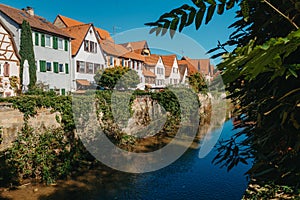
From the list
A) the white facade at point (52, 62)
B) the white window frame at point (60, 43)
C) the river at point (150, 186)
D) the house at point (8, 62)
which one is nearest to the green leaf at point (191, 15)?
the river at point (150, 186)

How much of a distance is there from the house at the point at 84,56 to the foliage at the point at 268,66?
22.9 metres

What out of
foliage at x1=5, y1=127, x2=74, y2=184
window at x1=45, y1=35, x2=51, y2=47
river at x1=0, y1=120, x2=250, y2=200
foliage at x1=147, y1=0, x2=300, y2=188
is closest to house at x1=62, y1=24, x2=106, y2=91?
window at x1=45, y1=35, x2=51, y2=47

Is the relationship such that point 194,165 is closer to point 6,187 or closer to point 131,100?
point 131,100

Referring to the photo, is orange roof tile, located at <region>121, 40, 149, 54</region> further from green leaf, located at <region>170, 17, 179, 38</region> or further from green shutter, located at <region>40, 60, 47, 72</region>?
green leaf, located at <region>170, 17, 179, 38</region>

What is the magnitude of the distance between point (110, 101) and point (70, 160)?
444 centimetres

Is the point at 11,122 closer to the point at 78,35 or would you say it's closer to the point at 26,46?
the point at 26,46

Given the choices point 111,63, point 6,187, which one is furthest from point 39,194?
point 111,63

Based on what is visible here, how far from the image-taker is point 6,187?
8.73m

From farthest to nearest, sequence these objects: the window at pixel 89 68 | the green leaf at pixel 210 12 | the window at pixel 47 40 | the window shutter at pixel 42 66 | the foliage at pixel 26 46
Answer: the window at pixel 89 68, the window at pixel 47 40, the window shutter at pixel 42 66, the foliage at pixel 26 46, the green leaf at pixel 210 12

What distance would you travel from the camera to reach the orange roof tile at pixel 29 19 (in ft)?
63.4

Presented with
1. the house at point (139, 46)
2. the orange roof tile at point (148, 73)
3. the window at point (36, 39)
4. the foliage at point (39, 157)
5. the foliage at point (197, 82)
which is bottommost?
the foliage at point (39, 157)

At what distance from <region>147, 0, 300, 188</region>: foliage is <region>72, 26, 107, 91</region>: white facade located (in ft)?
75.4

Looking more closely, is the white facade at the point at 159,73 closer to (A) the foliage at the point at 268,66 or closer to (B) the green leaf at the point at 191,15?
(A) the foliage at the point at 268,66

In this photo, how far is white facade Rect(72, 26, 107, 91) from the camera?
23.9m
